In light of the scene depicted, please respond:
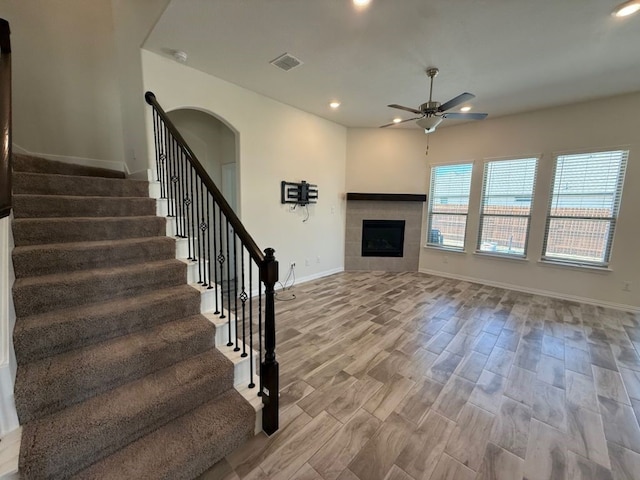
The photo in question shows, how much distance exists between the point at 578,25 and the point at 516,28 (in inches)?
19.7

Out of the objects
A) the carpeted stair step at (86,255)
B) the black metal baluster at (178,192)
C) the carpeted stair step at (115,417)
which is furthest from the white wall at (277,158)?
the carpeted stair step at (115,417)

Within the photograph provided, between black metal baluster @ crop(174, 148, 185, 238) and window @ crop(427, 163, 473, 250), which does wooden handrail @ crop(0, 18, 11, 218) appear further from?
window @ crop(427, 163, 473, 250)

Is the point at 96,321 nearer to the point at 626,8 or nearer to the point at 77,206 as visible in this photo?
the point at 77,206

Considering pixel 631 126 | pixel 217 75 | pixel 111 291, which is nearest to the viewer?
pixel 111 291

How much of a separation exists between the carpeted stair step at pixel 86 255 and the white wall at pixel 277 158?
162 cm

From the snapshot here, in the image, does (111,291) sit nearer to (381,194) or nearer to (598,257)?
(381,194)

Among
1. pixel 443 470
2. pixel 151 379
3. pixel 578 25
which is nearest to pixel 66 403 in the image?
pixel 151 379

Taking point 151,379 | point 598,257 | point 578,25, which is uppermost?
point 578,25

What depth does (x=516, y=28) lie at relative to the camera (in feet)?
7.80

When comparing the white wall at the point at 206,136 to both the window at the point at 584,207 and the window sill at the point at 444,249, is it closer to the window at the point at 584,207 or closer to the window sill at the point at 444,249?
the window sill at the point at 444,249

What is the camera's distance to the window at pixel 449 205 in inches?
207

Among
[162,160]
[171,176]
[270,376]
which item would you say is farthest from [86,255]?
[270,376]

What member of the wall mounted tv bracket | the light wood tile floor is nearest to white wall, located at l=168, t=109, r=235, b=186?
the wall mounted tv bracket

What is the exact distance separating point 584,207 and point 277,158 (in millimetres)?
4873
